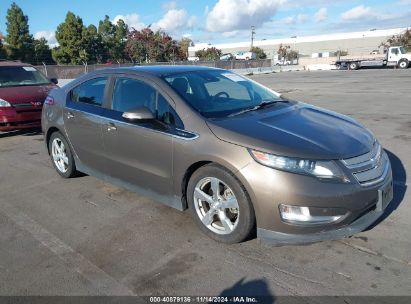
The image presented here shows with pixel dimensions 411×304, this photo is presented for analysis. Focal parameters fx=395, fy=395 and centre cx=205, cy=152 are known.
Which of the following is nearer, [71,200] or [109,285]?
[109,285]

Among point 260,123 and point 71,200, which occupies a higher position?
point 260,123

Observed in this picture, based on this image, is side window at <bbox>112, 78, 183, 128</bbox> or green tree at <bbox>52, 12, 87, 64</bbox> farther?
green tree at <bbox>52, 12, 87, 64</bbox>

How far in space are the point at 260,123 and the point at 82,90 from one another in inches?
106

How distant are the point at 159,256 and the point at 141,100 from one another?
170 cm

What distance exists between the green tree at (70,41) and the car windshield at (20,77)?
159 feet

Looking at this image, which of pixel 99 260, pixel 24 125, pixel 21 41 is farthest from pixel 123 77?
pixel 21 41

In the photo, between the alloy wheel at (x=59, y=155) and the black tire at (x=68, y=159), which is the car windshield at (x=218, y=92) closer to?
the black tire at (x=68, y=159)

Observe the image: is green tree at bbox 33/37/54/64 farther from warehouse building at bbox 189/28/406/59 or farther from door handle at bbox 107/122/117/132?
door handle at bbox 107/122/117/132

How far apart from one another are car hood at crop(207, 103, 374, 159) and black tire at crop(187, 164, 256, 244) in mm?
301

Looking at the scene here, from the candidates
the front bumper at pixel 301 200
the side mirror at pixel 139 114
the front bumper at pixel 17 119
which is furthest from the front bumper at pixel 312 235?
the front bumper at pixel 17 119

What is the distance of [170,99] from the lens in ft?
13.0

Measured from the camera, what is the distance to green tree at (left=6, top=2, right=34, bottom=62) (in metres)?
58.2

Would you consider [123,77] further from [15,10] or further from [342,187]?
[15,10]

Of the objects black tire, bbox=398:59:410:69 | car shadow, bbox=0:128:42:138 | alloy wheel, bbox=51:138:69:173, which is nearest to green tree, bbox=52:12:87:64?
black tire, bbox=398:59:410:69
